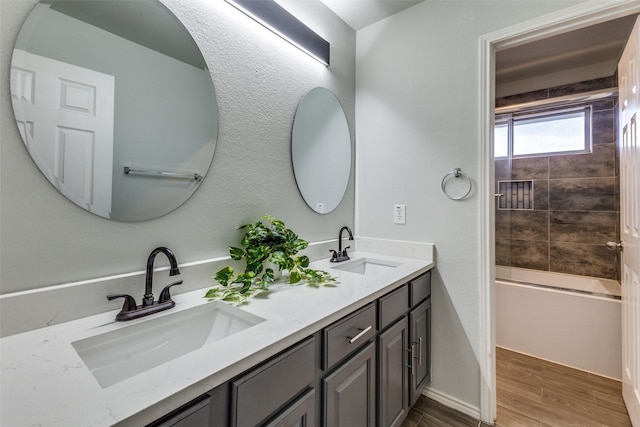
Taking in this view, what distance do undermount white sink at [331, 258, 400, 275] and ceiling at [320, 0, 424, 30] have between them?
1624 millimetres

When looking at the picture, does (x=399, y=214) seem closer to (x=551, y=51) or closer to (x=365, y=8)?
(x=365, y=8)

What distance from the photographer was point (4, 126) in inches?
28.5

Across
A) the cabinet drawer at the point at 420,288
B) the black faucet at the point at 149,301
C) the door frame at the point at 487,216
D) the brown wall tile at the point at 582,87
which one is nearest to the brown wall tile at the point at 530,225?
the brown wall tile at the point at 582,87

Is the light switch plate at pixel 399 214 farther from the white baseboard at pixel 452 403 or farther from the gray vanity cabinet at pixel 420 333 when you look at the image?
the white baseboard at pixel 452 403

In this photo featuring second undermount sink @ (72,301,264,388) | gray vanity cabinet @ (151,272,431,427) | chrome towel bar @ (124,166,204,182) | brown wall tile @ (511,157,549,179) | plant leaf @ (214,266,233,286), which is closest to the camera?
gray vanity cabinet @ (151,272,431,427)

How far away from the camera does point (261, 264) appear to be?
45.5 inches

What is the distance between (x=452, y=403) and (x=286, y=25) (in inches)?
90.9

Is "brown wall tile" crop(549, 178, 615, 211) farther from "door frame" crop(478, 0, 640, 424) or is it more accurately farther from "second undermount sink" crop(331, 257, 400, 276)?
"second undermount sink" crop(331, 257, 400, 276)

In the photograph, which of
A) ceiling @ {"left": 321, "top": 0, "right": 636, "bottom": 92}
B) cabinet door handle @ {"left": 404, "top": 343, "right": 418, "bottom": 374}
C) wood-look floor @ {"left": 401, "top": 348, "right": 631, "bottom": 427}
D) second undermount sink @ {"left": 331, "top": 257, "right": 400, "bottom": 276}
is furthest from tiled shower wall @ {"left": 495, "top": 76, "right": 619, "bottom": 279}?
cabinet door handle @ {"left": 404, "top": 343, "right": 418, "bottom": 374}

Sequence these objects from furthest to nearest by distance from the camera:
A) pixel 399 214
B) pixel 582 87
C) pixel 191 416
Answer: pixel 582 87 < pixel 399 214 < pixel 191 416

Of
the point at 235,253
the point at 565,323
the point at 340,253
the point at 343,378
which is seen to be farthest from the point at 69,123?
the point at 565,323

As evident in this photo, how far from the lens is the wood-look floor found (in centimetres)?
149

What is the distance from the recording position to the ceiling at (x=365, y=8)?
1.72 meters

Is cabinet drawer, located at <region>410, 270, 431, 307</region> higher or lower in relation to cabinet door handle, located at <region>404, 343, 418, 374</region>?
higher
